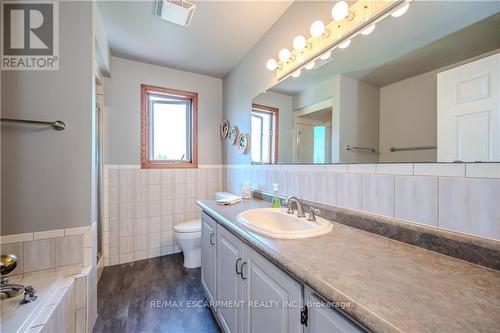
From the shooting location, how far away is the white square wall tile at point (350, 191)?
105 cm

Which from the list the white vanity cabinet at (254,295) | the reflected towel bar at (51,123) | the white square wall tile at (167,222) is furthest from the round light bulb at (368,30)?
the white square wall tile at (167,222)

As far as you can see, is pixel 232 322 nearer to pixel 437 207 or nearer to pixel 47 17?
pixel 437 207

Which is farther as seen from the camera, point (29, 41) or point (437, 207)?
point (29, 41)

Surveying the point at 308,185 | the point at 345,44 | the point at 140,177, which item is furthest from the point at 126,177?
the point at 345,44

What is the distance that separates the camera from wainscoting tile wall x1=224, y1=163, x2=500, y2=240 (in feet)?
2.22

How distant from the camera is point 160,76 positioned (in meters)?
2.58

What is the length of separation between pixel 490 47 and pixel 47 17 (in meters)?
2.26

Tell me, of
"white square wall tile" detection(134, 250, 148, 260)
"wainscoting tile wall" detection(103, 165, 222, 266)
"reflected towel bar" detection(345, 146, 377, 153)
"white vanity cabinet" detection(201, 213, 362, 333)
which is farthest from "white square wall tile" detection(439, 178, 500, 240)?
"white square wall tile" detection(134, 250, 148, 260)

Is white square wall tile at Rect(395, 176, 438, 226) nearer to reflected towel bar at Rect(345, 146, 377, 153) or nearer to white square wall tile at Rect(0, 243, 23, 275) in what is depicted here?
reflected towel bar at Rect(345, 146, 377, 153)

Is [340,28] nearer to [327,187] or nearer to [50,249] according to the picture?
[327,187]

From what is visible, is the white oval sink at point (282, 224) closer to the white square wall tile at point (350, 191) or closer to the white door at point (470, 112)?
the white square wall tile at point (350, 191)

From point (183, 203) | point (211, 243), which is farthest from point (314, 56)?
point (183, 203)

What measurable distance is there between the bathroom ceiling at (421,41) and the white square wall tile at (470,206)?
460mm

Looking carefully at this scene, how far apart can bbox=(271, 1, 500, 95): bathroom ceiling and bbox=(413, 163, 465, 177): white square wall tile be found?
15.5 inches
